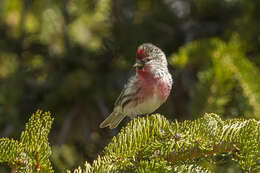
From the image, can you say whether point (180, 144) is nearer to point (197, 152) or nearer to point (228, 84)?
point (197, 152)

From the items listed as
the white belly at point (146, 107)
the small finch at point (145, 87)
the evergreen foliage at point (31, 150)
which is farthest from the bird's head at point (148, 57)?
the evergreen foliage at point (31, 150)

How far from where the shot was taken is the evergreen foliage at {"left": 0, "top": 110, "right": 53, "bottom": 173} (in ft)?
4.75

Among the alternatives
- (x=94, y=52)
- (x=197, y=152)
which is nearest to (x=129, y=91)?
(x=94, y=52)

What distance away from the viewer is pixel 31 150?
146 centimetres

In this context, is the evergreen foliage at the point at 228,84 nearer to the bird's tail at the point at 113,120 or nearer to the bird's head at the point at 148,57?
the bird's head at the point at 148,57

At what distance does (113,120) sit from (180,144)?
1.48 meters

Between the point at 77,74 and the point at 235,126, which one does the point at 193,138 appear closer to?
the point at 235,126

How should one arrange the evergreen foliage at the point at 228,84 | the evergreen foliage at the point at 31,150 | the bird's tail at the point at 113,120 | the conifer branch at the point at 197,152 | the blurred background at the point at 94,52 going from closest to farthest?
the evergreen foliage at the point at 31,150 → the conifer branch at the point at 197,152 → the evergreen foliage at the point at 228,84 → the bird's tail at the point at 113,120 → the blurred background at the point at 94,52

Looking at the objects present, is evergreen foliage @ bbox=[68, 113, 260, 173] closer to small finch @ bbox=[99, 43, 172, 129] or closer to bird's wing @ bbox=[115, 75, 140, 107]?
small finch @ bbox=[99, 43, 172, 129]

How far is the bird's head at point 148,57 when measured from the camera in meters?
2.80

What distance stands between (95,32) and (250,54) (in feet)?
4.75

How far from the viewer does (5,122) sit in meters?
3.23

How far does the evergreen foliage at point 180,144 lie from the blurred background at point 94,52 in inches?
51.8

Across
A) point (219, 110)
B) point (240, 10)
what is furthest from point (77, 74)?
point (240, 10)
